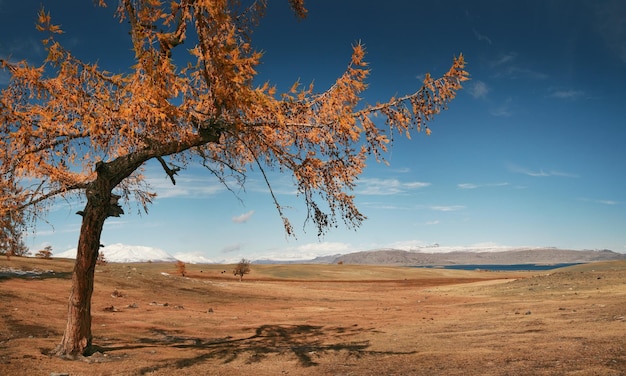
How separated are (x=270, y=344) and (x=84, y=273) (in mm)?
5746

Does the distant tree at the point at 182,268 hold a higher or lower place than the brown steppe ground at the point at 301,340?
higher

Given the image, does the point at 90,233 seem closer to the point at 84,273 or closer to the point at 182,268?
the point at 84,273

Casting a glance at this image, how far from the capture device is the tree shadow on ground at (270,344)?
10.6 meters

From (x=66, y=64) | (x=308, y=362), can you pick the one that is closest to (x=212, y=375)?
(x=308, y=362)

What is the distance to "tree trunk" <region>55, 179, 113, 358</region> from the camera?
9984 millimetres

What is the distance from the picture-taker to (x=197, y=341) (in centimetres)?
1373

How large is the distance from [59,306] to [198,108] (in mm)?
15392

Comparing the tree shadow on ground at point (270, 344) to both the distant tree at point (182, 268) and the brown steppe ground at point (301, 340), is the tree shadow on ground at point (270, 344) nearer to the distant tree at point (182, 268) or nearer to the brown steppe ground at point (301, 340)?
the brown steppe ground at point (301, 340)


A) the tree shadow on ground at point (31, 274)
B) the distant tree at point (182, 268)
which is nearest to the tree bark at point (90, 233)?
the tree shadow on ground at point (31, 274)

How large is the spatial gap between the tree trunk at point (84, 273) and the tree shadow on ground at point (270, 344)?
1.01 m

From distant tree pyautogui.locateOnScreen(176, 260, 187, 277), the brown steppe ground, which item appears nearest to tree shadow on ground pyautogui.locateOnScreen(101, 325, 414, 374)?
the brown steppe ground

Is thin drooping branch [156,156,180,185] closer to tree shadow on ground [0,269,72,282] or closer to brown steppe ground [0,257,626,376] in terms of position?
brown steppe ground [0,257,626,376]

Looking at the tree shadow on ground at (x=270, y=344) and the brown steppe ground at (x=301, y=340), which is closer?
the brown steppe ground at (x=301, y=340)

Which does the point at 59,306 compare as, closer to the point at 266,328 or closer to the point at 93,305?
the point at 93,305
